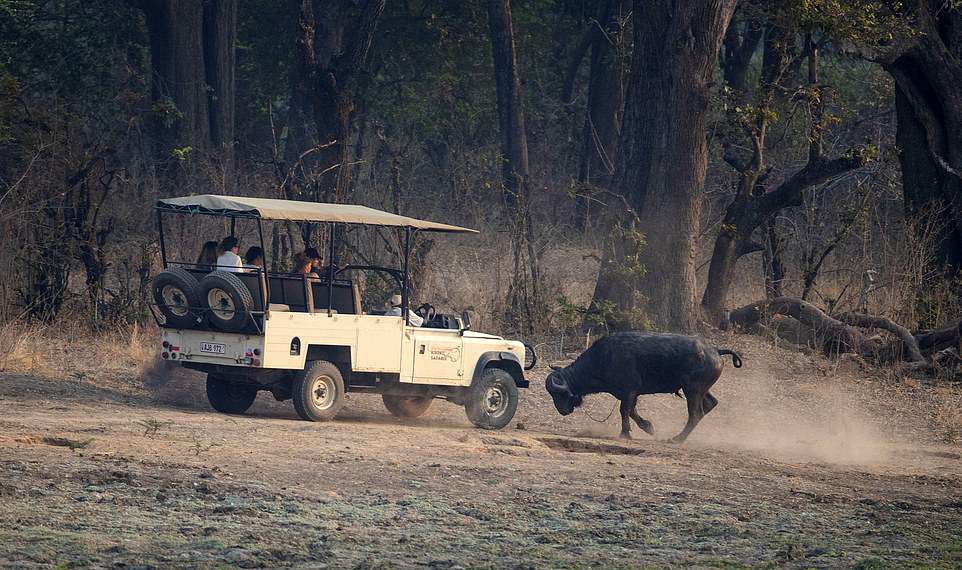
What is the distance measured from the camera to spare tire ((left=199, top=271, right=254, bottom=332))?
1342 cm

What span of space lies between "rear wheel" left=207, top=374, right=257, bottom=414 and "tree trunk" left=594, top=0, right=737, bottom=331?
22.8 ft

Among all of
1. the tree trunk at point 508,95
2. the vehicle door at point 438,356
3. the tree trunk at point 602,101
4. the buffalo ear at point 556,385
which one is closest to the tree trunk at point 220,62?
the tree trunk at point 508,95

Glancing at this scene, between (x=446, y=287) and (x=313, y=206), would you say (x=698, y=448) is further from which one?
(x=446, y=287)

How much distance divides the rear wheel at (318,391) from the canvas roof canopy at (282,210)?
1.54 m

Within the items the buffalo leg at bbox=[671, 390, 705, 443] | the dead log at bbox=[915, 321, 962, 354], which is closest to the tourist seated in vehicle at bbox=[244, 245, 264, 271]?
the buffalo leg at bbox=[671, 390, 705, 443]

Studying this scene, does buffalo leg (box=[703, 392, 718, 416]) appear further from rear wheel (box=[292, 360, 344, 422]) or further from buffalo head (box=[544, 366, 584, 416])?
rear wheel (box=[292, 360, 344, 422])

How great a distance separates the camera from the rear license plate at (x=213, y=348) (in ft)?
45.1

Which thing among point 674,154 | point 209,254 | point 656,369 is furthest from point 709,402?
point 209,254

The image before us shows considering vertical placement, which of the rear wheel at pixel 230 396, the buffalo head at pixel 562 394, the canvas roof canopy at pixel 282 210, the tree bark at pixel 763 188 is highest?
the tree bark at pixel 763 188

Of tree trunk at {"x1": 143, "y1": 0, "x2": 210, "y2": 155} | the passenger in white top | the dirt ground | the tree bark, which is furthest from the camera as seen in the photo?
tree trunk at {"x1": 143, "y1": 0, "x2": 210, "y2": 155}

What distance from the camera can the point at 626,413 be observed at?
15.3 metres

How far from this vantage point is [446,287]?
70.2 ft

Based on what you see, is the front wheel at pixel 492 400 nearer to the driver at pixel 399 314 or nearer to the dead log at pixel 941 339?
the driver at pixel 399 314

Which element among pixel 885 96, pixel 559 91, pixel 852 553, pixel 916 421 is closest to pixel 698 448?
pixel 916 421
